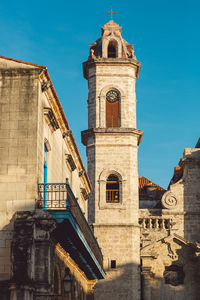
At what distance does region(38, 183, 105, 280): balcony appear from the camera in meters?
15.1

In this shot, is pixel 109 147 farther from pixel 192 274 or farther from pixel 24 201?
pixel 24 201

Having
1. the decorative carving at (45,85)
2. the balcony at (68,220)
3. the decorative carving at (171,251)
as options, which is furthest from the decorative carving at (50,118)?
the decorative carving at (171,251)

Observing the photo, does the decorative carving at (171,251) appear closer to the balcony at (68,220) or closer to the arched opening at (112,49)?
the arched opening at (112,49)

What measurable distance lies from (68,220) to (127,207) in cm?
2056

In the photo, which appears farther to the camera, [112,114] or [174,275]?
[112,114]

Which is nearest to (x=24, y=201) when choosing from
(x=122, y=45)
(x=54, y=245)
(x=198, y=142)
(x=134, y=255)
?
(x=54, y=245)

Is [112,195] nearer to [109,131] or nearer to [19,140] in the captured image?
[109,131]

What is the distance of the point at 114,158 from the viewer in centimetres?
3659

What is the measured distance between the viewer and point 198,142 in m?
43.2

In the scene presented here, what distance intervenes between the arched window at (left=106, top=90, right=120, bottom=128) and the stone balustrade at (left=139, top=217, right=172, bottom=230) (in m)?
6.01

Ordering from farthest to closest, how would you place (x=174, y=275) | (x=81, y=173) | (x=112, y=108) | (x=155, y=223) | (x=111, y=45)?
(x=111, y=45)
(x=112, y=108)
(x=155, y=223)
(x=174, y=275)
(x=81, y=173)

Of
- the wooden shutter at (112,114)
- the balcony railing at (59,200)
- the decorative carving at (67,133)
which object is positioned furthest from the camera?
the wooden shutter at (112,114)

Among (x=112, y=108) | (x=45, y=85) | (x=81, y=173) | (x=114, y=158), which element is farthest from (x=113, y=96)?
(x=45, y=85)

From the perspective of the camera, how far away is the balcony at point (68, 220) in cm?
1511
